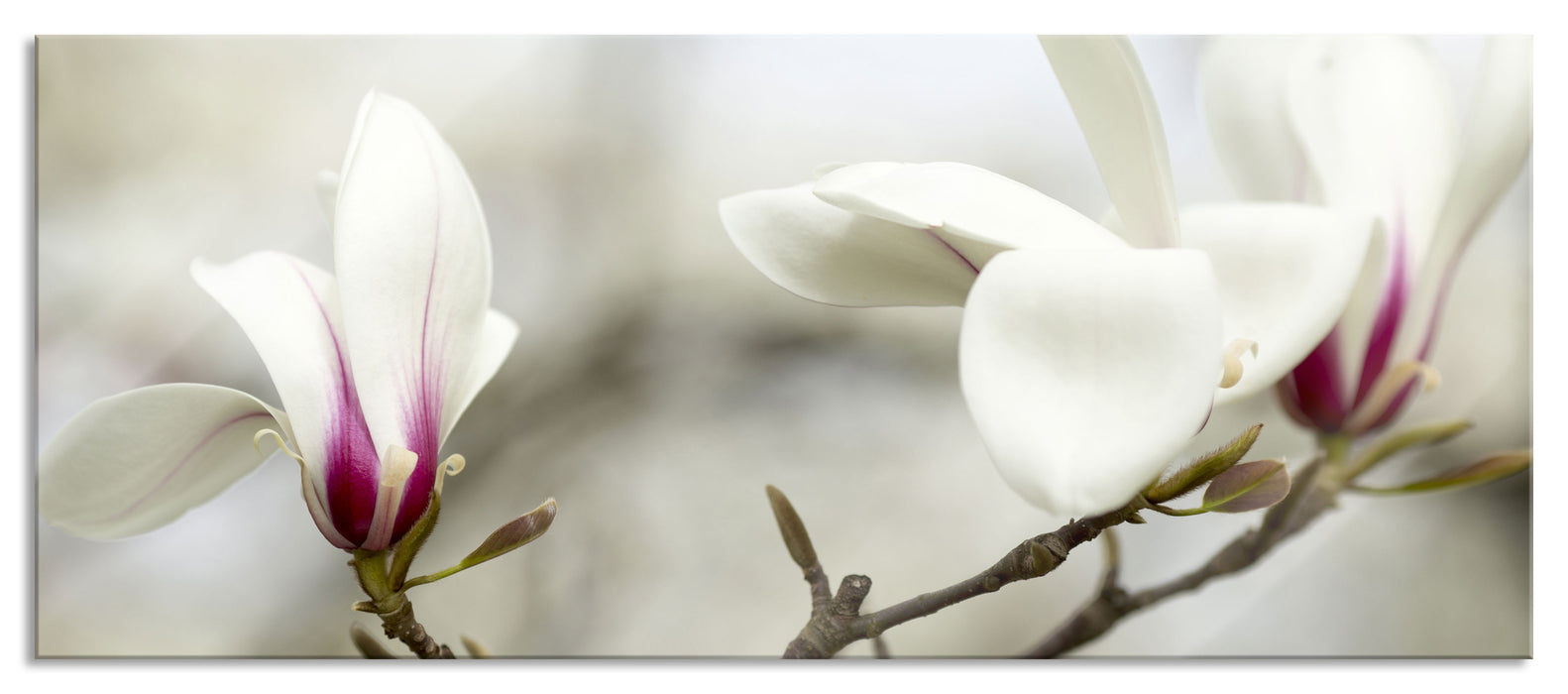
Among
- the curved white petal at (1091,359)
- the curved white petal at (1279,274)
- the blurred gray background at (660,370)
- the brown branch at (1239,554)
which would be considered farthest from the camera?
the blurred gray background at (660,370)

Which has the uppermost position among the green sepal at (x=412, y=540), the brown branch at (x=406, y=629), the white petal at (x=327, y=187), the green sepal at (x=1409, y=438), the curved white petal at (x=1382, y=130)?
the curved white petal at (x=1382, y=130)

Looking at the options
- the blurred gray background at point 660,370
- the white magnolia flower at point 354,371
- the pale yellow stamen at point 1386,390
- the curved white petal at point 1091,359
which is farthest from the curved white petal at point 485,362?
the pale yellow stamen at point 1386,390

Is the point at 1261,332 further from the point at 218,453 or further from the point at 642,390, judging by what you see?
the point at 642,390

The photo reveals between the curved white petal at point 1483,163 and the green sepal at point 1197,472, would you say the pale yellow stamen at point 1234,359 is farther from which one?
the curved white petal at point 1483,163

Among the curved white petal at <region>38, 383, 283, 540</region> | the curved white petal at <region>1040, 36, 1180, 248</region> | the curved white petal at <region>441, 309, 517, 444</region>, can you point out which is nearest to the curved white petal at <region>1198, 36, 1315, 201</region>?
the curved white petal at <region>1040, 36, 1180, 248</region>

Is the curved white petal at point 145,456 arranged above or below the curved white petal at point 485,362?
below

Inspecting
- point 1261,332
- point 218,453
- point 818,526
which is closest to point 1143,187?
point 1261,332

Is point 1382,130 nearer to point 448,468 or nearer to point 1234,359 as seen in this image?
point 1234,359
